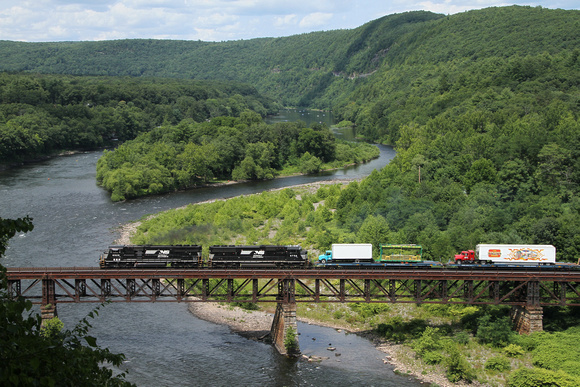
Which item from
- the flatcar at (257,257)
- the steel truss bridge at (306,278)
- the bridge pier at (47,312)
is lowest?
the bridge pier at (47,312)

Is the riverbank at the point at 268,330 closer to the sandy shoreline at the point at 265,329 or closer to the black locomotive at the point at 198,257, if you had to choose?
the sandy shoreline at the point at 265,329

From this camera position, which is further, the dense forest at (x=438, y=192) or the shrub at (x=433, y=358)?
the dense forest at (x=438, y=192)

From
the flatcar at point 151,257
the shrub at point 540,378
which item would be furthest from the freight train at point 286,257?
the shrub at point 540,378

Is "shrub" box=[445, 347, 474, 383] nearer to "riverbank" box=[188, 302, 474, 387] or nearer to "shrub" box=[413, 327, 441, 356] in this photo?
"riverbank" box=[188, 302, 474, 387]

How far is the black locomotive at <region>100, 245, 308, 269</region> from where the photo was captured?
60250 mm

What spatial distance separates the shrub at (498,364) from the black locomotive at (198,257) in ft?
65.8

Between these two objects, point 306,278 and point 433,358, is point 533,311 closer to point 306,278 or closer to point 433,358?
point 433,358

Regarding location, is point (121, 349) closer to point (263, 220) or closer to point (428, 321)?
point (428, 321)

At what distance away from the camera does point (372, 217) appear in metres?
84.7

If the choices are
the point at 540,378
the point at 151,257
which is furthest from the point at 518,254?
the point at 151,257

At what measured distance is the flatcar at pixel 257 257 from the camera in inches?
2388

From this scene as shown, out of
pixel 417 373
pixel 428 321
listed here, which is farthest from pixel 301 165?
pixel 417 373

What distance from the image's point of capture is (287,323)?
56719 millimetres

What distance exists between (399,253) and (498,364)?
15.9 metres
